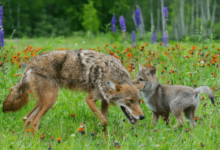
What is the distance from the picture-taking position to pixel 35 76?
4.43m

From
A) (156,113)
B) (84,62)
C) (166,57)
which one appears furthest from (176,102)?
(166,57)

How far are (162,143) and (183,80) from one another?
2564 mm

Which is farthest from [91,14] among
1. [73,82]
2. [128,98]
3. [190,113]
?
[128,98]

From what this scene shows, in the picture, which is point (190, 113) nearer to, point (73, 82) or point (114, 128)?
point (114, 128)

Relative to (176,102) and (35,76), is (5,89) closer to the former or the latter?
(35,76)

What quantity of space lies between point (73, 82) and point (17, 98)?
0.99 metres

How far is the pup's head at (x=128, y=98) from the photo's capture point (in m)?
4.01

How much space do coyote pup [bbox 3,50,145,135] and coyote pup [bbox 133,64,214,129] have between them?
1.85 feet

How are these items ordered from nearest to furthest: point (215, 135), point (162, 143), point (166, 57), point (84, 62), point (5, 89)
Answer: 1. point (162, 143)
2. point (215, 135)
3. point (84, 62)
4. point (5, 89)
5. point (166, 57)

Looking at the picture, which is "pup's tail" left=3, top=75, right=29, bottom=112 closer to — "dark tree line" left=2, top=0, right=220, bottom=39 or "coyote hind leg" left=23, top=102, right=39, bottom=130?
"coyote hind leg" left=23, top=102, right=39, bottom=130

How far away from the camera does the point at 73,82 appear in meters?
4.65

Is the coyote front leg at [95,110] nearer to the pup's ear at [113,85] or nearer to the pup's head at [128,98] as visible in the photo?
the pup's head at [128,98]

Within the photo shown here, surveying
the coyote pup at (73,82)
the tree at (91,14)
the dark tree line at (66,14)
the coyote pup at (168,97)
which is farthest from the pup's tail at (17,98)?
the tree at (91,14)

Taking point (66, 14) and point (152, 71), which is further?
point (66, 14)
